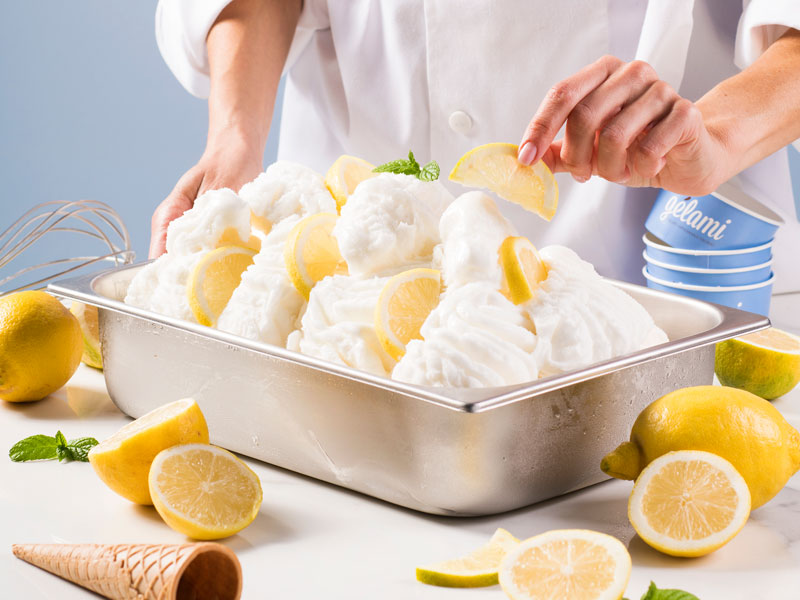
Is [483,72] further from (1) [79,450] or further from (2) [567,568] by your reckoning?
(2) [567,568]

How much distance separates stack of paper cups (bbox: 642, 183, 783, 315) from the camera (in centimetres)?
171

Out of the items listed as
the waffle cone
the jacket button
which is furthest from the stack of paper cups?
the waffle cone

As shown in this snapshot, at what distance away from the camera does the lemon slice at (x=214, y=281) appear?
53.1 inches

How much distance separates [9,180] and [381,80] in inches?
129

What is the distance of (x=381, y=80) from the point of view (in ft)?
7.00

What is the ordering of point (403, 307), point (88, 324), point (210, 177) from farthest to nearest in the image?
point (210, 177), point (88, 324), point (403, 307)

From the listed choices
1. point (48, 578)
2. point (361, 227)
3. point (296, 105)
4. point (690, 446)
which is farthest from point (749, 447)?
point (296, 105)

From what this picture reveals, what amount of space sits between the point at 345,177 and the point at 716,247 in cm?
71

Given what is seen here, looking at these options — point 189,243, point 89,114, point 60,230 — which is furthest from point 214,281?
point 89,114

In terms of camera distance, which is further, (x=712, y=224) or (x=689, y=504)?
(x=712, y=224)

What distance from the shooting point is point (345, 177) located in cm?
145

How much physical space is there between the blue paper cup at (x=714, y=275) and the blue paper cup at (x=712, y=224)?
4 cm

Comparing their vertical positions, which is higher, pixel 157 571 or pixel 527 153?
pixel 527 153

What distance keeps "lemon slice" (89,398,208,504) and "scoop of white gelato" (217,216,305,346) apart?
0.19m
